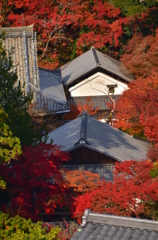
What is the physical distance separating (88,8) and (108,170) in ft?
57.9

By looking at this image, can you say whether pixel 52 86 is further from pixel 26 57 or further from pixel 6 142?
pixel 6 142

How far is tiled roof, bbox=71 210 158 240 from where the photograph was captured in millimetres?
6582

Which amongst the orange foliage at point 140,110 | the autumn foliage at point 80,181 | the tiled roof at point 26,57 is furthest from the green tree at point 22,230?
the tiled roof at point 26,57

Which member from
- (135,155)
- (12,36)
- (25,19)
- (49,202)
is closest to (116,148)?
(135,155)

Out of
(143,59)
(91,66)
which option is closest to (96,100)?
(91,66)

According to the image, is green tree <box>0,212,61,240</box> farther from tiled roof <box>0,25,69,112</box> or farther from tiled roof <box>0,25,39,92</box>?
tiled roof <box>0,25,39,92</box>

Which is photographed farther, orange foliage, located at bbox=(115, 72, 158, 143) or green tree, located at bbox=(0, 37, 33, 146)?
orange foliage, located at bbox=(115, 72, 158, 143)

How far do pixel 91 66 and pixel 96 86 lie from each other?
49.4 inches

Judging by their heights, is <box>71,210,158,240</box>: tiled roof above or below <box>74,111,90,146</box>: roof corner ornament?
below

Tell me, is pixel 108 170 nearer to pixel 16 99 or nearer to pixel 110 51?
pixel 16 99

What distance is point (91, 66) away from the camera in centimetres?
2514

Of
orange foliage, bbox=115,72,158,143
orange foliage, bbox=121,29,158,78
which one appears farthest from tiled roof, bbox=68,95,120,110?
orange foliage, bbox=115,72,158,143

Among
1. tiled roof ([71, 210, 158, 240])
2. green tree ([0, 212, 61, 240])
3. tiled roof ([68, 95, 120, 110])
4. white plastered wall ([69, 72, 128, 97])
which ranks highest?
white plastered wall ([69, 72, 128, 97])

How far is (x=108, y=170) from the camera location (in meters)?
15.2
